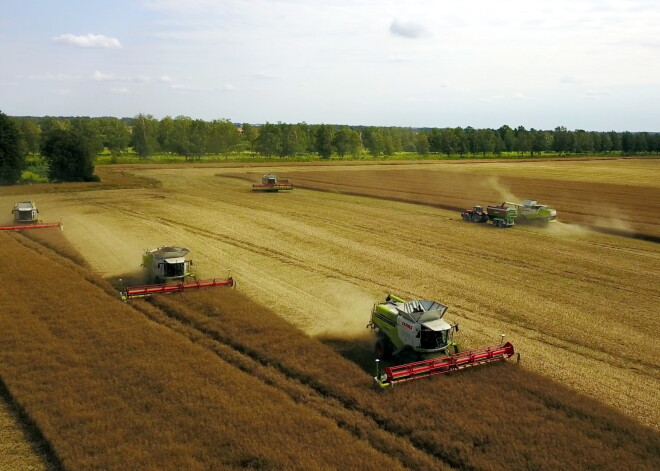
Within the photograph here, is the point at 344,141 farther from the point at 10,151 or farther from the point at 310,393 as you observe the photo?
the point at 310,393

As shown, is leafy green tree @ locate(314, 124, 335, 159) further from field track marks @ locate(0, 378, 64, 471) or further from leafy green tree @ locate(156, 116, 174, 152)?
field track marks @ locate(0, 378, 64, 471)

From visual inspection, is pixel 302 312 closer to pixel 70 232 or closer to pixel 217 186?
pixel 70 232

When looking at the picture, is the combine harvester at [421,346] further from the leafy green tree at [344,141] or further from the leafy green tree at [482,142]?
the leafy green tree at [482,142]

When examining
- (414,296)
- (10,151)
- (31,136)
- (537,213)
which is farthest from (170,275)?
(31,136)

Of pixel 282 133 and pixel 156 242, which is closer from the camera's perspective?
pixel 156 242

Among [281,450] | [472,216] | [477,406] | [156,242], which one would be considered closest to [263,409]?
[281,450]
